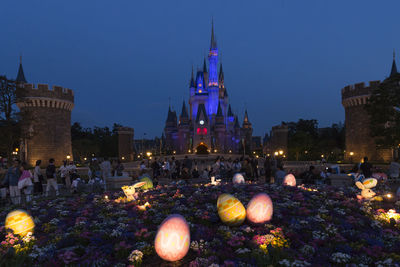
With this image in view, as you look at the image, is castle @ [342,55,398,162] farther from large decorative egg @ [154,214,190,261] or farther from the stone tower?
the stone tower

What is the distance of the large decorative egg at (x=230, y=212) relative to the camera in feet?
21.8

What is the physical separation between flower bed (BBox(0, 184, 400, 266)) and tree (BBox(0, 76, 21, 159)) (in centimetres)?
1576

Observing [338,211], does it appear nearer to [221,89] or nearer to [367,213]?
[367,213]

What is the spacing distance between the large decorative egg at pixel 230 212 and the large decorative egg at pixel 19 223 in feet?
15.6

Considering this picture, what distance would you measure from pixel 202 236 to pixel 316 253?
2.32 metres

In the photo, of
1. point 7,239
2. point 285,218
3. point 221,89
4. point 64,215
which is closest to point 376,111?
point 285,218

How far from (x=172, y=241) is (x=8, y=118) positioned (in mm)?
23997

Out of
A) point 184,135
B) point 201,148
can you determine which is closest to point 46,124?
point 184,135

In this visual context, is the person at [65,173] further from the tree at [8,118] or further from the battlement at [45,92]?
the battlement at [45,92]

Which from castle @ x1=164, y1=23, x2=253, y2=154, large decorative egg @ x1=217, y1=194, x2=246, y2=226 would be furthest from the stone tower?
castle @ x1=164, y1=23, x2=253, y2=154

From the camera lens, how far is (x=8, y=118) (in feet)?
75.9

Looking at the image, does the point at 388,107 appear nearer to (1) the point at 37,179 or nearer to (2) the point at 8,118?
(1) the point at 37,179

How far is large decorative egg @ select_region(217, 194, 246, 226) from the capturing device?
664 centimetres

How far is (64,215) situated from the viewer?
841cm
